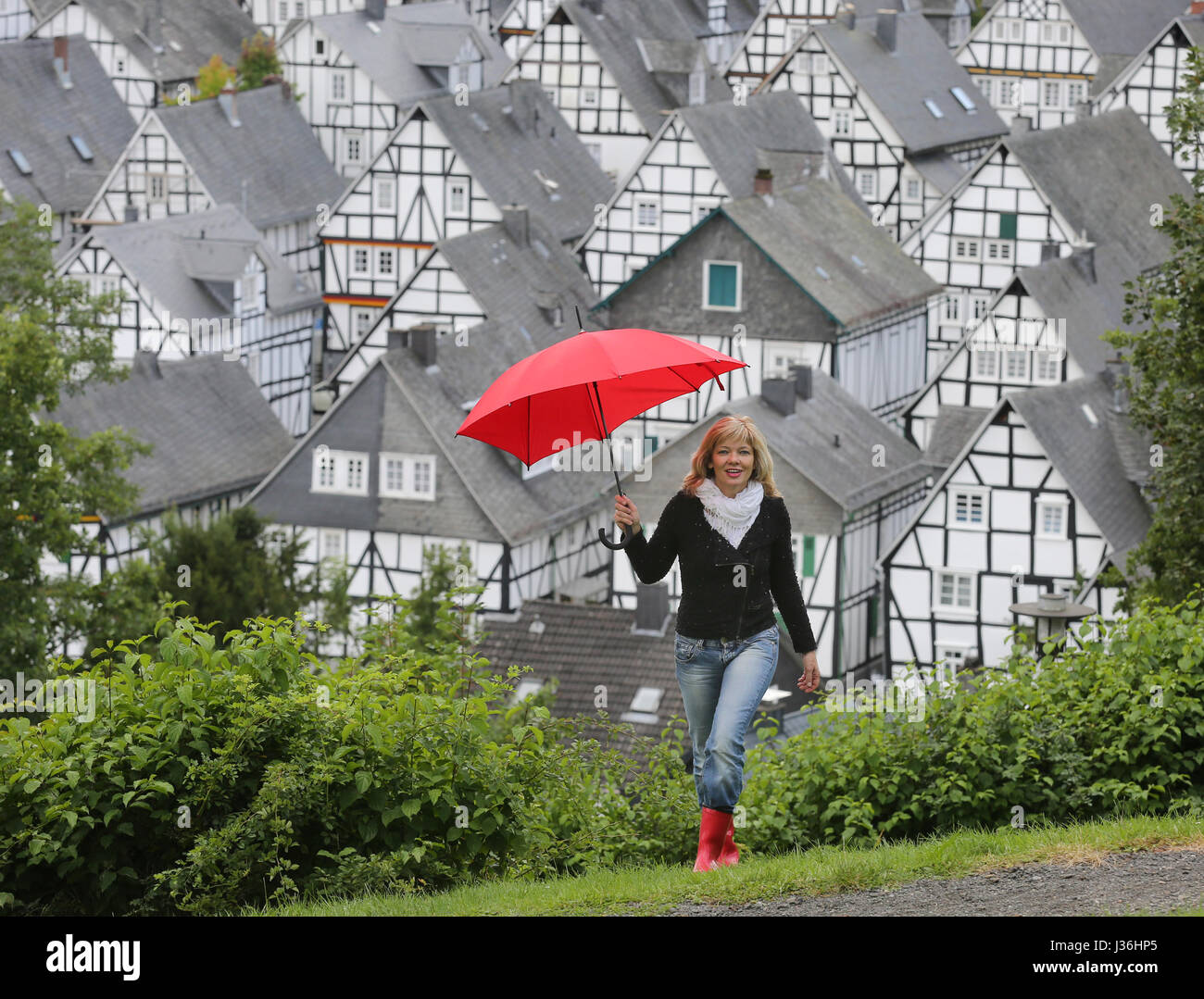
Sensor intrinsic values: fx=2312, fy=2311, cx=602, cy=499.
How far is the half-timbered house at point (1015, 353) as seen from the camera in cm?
4762

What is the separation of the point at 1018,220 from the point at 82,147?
30.0m

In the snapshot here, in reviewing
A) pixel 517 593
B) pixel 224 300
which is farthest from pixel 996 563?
pixel 224 300

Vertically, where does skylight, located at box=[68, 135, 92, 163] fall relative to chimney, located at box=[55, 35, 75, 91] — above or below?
below

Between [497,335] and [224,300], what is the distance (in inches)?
392

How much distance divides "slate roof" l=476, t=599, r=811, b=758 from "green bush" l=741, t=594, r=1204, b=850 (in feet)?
60.7

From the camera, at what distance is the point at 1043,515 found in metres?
39.9

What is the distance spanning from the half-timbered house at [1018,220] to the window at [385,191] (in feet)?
46.0

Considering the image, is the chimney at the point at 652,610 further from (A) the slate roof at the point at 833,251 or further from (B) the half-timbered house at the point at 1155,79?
(B) the half-timbered house at the point at 1155,79

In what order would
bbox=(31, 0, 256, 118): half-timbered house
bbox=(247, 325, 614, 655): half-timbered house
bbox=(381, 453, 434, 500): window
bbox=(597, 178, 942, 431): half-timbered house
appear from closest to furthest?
bbox=(247, 325, 614, 655): half-timbered house → bbox=(381, 453, 434, 500): window → bbox=(597, 178, 942, 431): half-timbered house → bbox=(31, 0, 256, 118): half-timbered house

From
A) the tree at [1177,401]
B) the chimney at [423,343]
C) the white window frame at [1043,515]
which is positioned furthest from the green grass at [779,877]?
the chimney at [423,343]

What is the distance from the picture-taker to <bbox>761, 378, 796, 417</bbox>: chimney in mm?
44344

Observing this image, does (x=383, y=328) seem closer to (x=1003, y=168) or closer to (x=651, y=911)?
(x=1003, y=168)

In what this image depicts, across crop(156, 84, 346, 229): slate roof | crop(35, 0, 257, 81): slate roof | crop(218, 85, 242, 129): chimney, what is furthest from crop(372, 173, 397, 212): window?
crop(35, 0, 257, 81): slate roof

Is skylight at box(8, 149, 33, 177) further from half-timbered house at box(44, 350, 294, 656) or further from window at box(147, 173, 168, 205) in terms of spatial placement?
half-timbered house at box(44, 350, 294, 656)
